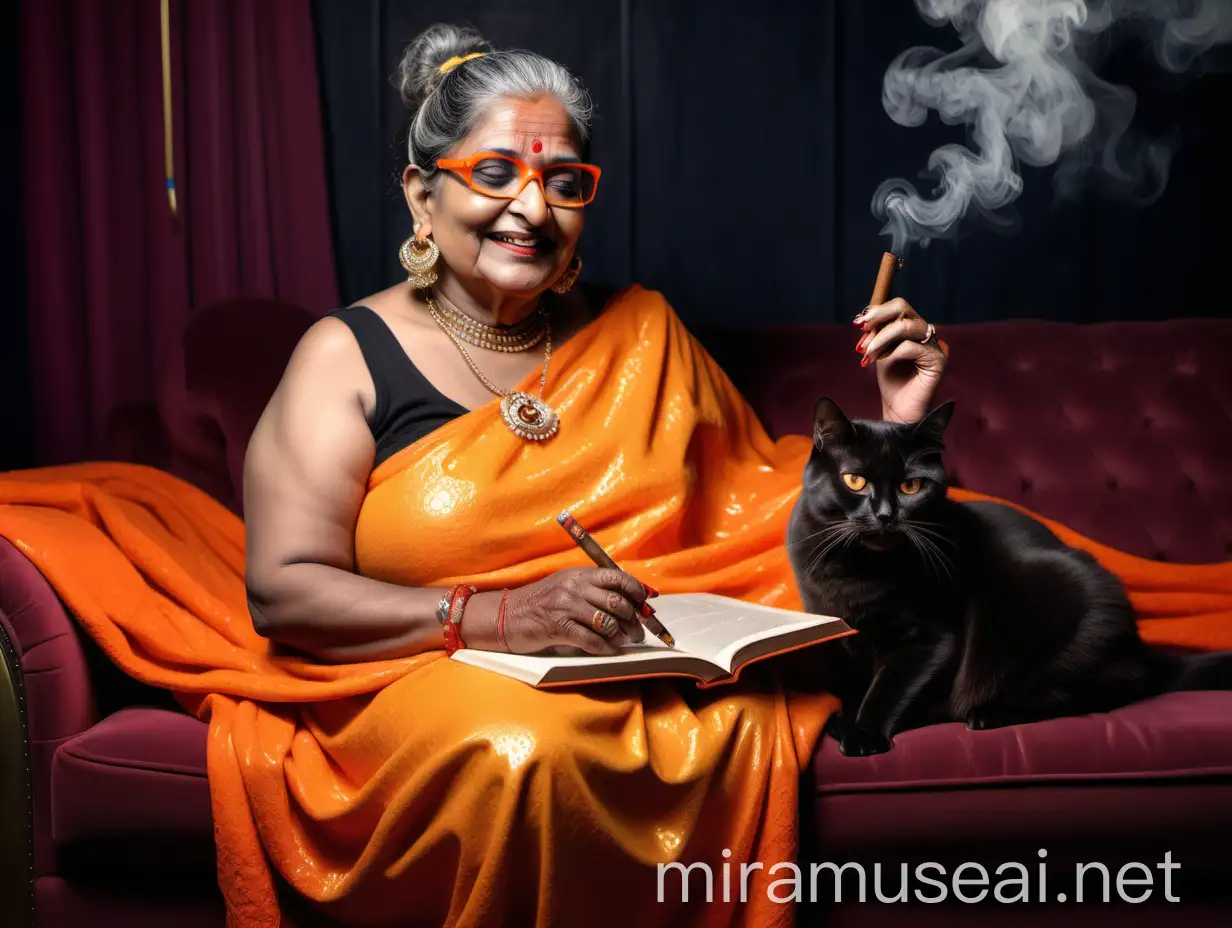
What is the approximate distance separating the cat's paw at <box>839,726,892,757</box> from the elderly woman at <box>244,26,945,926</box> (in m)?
0.06

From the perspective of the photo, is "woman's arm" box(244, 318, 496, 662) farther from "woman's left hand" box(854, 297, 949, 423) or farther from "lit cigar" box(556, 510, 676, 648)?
"woman's left hand" box(854, 297, 949, 423)

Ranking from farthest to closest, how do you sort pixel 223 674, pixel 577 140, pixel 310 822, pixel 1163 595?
pixel 1163 595
pixel 577 140
pixel 223 674
pixel 310 822

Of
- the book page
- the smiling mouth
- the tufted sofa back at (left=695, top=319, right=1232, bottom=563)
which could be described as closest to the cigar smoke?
the tufted sofa back at (left=695, top=319, right=1232, bottom=563)

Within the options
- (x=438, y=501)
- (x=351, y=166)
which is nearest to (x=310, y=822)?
(x=438, y=501)

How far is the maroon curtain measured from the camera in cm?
284

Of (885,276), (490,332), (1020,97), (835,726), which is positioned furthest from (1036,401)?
(490,332)

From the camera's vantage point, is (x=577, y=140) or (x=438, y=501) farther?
(x=577, y=140)

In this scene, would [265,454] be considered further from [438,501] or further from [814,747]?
[814,747]

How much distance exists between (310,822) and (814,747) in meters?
0.71

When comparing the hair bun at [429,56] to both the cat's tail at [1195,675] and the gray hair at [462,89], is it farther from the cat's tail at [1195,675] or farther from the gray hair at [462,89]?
the cat's tail at [1195,675]

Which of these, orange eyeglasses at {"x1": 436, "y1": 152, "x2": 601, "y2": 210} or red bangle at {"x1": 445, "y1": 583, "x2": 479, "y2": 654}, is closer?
red bangle at {"x1": 445, "y1": 583, "x2": 479, "y2": 654}

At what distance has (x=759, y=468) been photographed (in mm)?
2111

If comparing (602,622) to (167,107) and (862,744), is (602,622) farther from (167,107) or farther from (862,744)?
(167,107)

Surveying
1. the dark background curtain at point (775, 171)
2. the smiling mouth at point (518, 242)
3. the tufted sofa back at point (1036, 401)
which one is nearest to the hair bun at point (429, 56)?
the smiling mouth at point (518, 242)
